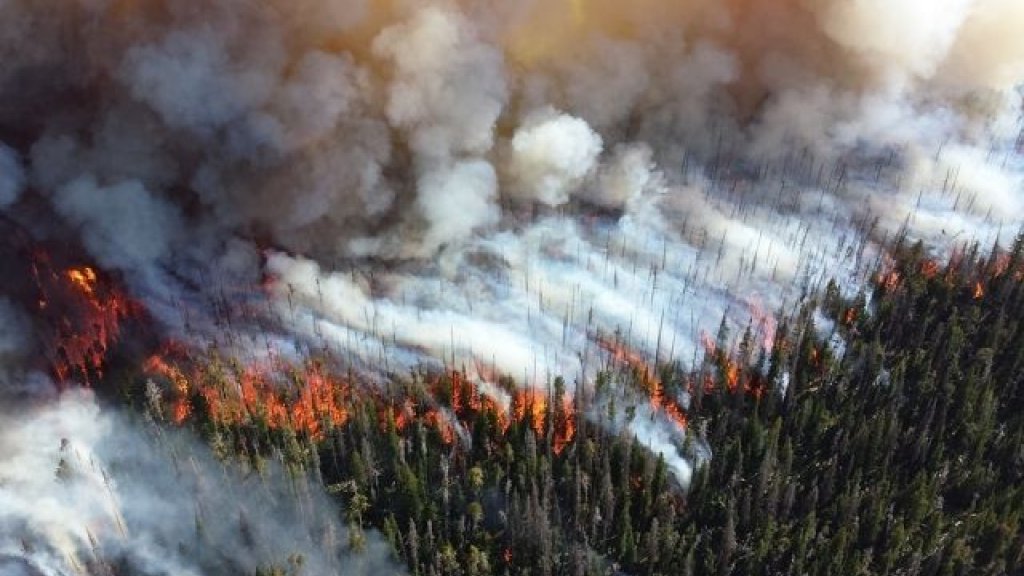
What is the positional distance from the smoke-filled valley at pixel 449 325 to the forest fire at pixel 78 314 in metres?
0.32

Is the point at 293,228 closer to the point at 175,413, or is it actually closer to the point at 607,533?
the point at 175,413

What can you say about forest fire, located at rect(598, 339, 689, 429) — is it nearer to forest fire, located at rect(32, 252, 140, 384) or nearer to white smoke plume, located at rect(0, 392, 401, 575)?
white smoke plume, located at rect(0, 392, 401, 575)

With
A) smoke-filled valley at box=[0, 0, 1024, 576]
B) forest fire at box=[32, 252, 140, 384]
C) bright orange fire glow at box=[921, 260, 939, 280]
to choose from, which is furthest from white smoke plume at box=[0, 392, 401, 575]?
A: bright orange fire glow at box=[921, 260, 939, 280]

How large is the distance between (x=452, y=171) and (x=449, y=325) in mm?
15774

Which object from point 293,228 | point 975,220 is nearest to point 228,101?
point 293,228

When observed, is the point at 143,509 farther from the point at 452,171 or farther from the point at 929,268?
the point at 929,268

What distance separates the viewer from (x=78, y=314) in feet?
295

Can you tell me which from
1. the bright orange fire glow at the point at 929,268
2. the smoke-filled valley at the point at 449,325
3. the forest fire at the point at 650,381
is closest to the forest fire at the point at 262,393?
the smoke-filled valley at the point at 449,325

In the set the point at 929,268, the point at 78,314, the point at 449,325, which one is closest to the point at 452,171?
the point at 449,325

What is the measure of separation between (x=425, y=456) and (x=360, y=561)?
34.2 ft

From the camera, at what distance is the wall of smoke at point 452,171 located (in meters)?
88.4

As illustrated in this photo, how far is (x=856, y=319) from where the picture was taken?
340ft

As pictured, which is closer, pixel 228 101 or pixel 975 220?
pixel 228 101

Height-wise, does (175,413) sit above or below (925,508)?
below
